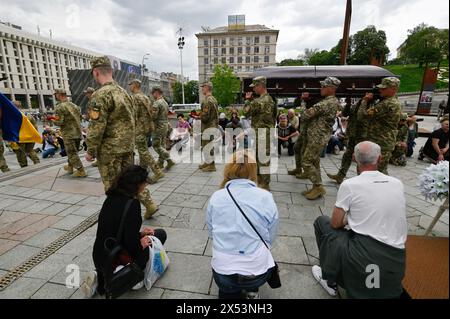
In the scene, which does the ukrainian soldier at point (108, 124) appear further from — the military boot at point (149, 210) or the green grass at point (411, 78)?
the green grass at point (411, 78)

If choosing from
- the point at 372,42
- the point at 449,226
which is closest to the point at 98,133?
the point at 449,226

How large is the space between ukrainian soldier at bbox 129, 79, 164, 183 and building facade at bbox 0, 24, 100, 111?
66866mm

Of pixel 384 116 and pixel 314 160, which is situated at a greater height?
pixel 384 116

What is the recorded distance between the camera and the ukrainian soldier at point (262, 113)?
4359 mm

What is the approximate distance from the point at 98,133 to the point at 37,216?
1891mm

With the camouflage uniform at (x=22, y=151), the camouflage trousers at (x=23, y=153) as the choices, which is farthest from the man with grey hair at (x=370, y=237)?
the camouflage trousers at (x=23, y=153)

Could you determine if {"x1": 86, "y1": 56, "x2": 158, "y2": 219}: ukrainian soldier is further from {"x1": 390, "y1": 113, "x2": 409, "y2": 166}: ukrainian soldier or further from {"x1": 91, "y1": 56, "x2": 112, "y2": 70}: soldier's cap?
{"x1": 390, "y1": 113, "x2": 409, "y2": 166}: ukrainian soldier

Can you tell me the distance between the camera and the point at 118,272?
77.1 inches

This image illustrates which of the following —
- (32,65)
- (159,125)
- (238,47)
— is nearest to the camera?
(159,125)

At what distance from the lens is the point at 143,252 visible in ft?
7.06

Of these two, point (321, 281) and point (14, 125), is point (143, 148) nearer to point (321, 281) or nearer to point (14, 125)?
point (14, 125)

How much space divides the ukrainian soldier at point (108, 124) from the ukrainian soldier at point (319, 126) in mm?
2816

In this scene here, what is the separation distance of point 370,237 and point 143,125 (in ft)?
15.7

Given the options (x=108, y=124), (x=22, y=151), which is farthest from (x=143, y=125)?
(x=22, y=151)
